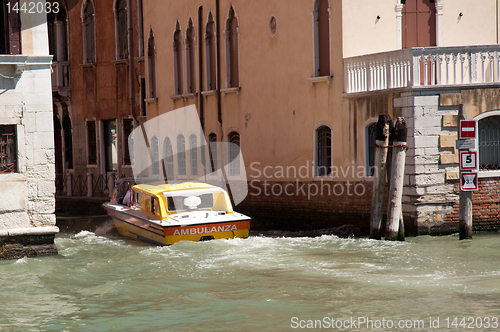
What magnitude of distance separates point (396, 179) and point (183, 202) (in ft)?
13.7

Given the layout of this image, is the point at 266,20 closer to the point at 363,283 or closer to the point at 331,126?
the point at 331,126

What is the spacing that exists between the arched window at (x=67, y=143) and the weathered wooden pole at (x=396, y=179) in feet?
55.8

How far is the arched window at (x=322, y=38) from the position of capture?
54.3ft

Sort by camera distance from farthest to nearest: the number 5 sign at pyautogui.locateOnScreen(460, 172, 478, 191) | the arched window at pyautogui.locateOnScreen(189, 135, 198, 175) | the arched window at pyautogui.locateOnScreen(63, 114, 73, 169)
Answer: the arched window at pyautogui.locateOnScreen(63, 114, 73, 169), the arched window at pyautogui.locateOnScreen(189, 135, 198, 175), the number 5 sign at pyautogui.locateOnScreen(460, 172, 478, 191)

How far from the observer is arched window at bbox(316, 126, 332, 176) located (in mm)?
16734

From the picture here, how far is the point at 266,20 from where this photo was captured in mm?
18562

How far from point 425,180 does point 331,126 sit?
286 centimetres

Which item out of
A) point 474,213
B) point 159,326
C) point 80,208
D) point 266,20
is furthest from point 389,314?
point 80,208

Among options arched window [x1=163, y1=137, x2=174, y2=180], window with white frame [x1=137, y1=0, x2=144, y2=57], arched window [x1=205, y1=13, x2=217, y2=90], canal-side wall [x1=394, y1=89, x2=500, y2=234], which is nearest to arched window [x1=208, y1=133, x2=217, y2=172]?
arched window [x1=205, y1=13, x2=217, y2=90]

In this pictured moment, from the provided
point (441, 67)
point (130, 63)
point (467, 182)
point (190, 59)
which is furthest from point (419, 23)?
point (130, 63)

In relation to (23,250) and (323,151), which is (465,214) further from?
(23,250)

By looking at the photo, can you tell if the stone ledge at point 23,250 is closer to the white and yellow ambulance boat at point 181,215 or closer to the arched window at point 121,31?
the white and yellow ambulance boat at point 181,215

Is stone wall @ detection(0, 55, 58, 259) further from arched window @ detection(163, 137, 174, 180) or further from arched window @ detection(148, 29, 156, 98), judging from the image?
arched window @ detection(148, 29, 156, 98)

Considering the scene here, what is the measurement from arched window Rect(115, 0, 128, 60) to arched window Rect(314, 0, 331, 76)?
10705 millimetres
